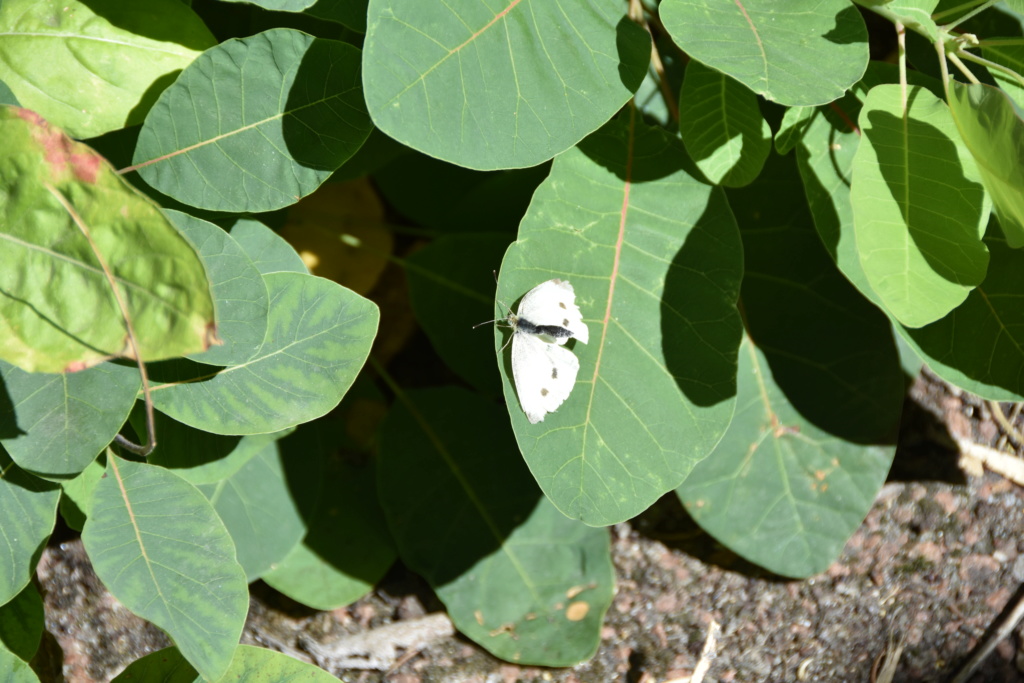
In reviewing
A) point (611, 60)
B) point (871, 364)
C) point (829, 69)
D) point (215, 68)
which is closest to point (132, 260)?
point (215, 68)

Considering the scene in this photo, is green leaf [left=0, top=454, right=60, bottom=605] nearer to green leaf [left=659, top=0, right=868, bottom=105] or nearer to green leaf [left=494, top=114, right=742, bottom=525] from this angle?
green leaf [left=494, top=114, right=742, bottom=525]

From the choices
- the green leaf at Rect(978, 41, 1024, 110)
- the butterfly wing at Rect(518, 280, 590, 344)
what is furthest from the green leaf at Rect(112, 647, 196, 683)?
the green leaf at Rect(978, 41, 1024, 110)

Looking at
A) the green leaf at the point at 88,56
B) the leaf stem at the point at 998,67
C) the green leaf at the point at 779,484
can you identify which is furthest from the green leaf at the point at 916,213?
the green leaf at the point at 88,56

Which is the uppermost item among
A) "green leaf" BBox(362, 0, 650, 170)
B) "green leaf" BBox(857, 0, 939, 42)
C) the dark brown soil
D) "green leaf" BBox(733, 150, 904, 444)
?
"green leaf" BBox(857, 0, 939, 42)

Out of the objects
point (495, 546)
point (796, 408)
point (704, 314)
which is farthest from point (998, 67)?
point (495, 546)

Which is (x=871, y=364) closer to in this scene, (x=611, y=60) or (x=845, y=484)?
(x=845, y=484)
